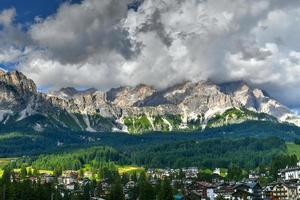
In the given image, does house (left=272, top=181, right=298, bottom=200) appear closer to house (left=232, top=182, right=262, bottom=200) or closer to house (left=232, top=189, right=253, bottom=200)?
house (left=232, top=182, right=262, bottom=200)

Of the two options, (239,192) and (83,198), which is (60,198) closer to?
(83,198)

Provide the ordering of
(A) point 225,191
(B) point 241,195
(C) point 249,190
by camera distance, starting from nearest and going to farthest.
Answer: (B) point 241,195, (C) point 249,190, (A) point 225,191

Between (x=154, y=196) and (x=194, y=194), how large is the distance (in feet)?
98.3

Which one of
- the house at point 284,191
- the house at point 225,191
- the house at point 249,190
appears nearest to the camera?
Result: the house at point 284,191

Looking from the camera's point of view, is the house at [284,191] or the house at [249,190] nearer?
the house at [284,191]

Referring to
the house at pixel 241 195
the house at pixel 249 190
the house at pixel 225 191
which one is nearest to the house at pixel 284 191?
the house at pixel 249 190

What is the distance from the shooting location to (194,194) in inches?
7579

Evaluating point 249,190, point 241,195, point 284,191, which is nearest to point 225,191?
point 241,195

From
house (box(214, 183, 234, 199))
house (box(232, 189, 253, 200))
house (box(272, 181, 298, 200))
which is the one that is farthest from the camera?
house (box(214, 183, 234, 199))

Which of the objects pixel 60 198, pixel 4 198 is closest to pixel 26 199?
pixel 4 198

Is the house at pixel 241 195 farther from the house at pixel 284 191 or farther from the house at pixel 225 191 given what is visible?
the house at pixel 284 191

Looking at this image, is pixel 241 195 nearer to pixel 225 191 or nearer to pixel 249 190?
pixel 249 190

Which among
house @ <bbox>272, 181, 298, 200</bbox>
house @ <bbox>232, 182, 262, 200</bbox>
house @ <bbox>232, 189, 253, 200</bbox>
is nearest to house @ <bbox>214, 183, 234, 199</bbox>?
house @ <bbox>232, 189, 253, 200</bbox>

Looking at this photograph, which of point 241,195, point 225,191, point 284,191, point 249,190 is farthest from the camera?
point 225,191
